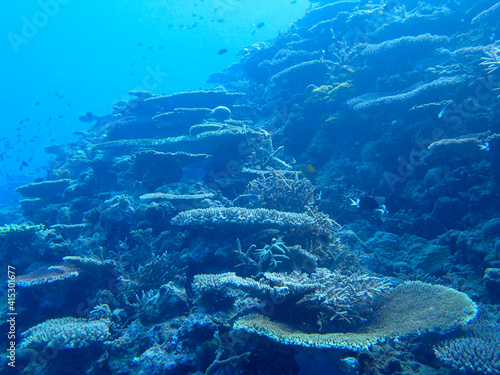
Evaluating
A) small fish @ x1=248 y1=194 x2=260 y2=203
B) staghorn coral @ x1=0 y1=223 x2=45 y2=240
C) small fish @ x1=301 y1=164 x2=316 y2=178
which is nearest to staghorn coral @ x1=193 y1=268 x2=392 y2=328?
small fish @ x1=248 y1=194 x2=260 y2=203

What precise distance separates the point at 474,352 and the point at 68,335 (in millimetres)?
4919

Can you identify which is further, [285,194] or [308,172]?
[308,172]

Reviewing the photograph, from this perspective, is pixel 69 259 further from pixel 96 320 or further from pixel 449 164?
pixel 449 164

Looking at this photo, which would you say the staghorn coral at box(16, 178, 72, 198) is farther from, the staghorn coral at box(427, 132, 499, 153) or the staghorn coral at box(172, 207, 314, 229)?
the staghorn coral at box(427, 132, 499, 153)

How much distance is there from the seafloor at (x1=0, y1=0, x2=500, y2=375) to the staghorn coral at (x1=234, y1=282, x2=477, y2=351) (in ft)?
0.08

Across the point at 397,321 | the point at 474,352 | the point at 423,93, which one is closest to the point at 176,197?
the point at 397,321

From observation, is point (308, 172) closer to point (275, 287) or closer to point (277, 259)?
point (277, 259)

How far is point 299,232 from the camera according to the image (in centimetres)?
486

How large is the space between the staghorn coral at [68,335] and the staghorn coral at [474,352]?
426 cm

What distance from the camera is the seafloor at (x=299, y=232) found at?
314 centimetres

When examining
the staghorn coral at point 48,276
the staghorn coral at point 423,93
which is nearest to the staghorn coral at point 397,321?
the staghorn coral at point 48,276

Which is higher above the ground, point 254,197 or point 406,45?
point 406,45

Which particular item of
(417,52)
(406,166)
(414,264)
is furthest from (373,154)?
(417,52)

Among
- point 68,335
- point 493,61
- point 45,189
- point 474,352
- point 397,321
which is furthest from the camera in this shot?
point 45,189
